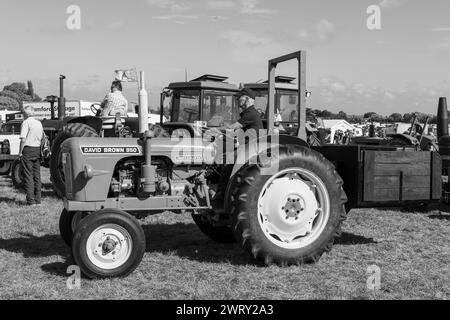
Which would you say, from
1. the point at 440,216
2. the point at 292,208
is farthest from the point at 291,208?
the point at 440,216

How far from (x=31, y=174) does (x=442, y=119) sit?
7289mm

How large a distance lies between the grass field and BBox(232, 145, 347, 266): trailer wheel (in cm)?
18

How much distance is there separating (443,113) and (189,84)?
516 cm

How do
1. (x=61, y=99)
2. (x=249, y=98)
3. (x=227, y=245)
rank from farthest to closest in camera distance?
(x=61, y=99), (x=227, y=245), (x=249, y=98)

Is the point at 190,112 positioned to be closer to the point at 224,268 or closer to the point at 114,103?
the point at 114,103

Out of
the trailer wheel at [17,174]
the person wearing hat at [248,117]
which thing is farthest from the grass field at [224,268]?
the trailer wheel at [17,174]

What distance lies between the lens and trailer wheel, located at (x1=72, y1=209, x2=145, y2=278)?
4.24m

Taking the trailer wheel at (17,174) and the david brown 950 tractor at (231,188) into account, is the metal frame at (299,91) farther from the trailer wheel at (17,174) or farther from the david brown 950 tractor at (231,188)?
the trailer wheel at (17,174)

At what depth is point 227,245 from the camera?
5738 mm

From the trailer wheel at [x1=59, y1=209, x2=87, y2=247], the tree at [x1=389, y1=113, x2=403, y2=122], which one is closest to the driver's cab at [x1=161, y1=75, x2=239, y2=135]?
the trailer wheel at [x1=59, y1=209, x2=87, y2=247]

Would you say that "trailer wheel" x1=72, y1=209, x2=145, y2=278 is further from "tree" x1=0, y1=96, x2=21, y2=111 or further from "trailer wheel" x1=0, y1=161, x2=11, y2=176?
"tree" x1=0, y1=96, x2=21, y2=111

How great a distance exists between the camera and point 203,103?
11516 mm
